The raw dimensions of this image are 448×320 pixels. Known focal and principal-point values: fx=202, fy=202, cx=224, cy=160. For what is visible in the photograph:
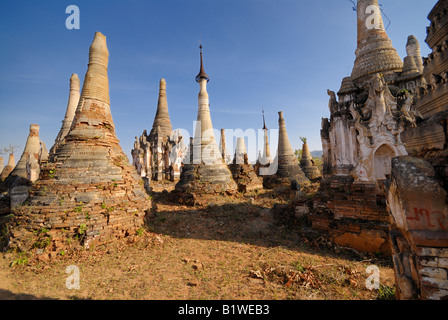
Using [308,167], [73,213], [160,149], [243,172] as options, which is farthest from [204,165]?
[160,149]

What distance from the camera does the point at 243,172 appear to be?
16.0 metres

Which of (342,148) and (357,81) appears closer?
(342,148)

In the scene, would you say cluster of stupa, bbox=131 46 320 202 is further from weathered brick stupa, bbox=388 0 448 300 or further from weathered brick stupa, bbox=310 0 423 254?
weathered brick stupa, bbox=388 0 448 300

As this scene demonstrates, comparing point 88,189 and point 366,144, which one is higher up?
point 366,144

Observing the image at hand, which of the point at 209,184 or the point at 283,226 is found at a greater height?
the point at 209,184

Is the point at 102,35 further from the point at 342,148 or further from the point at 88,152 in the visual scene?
the point at 342,148

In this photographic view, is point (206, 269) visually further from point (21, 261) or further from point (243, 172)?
point (243, 172)

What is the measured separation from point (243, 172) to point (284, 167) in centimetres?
366

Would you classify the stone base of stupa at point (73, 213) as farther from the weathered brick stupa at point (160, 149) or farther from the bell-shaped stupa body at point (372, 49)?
the weathered brick stupa at point (160, 149)

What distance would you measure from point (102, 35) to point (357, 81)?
10.3m
